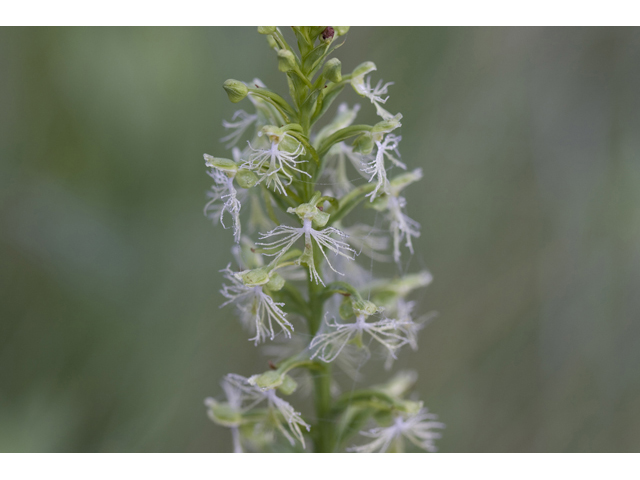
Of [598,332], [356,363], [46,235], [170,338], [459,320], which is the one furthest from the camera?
[459,320]

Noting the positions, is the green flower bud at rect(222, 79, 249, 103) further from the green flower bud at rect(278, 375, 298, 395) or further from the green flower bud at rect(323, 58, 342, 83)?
the green flower bud at rect(278, 375, 298, 395)

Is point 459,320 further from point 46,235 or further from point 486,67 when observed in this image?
point 46,235

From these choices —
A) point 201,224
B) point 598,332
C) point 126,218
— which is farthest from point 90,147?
point 598,332

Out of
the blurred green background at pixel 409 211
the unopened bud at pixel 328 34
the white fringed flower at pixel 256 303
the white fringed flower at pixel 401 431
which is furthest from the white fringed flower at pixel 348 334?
the blurred green background at pixel 409 211

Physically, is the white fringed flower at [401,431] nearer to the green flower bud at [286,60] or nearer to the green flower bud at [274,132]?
the green flower bud at [274,132]

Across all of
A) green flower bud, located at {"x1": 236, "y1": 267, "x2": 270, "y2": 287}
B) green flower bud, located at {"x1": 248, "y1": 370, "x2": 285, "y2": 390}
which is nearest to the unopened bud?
green flower bud, located at {"x1": 236, "y1": 267, "x2": 270, "y2": 287}

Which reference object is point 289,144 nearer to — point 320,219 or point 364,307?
point 320,219

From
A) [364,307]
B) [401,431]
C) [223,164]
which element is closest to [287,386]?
[364,307]
